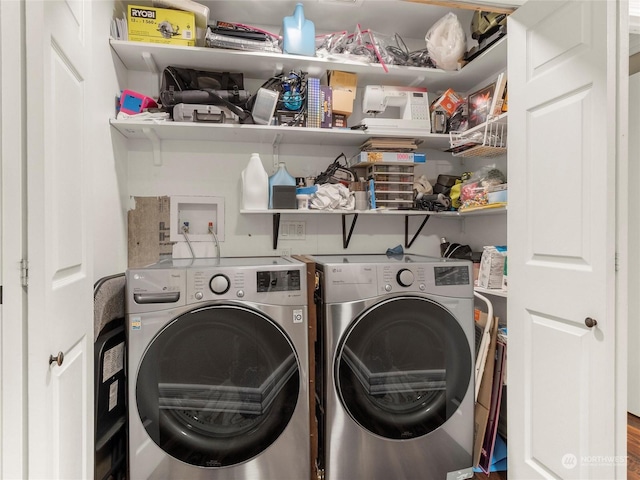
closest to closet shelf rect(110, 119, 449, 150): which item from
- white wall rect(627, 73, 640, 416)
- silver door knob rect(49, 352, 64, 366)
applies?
white wall rect(627, 73, 640, 416)

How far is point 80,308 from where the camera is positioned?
109 cm

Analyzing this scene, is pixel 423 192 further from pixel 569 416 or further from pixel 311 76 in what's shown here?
pixel 569 416

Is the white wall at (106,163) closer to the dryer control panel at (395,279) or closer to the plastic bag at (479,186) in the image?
the dryer control panel at (395,279)

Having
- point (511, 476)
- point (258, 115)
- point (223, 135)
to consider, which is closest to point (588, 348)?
point (511, 476)

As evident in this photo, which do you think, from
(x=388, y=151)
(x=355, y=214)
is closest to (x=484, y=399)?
(x=355, y=214)

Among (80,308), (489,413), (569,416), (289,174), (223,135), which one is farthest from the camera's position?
(289,174)

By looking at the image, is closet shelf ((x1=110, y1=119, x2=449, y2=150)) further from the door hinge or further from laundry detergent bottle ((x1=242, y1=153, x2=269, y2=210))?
the door hinge

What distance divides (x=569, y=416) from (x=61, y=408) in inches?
63.7

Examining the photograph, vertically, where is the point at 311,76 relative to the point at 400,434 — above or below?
above

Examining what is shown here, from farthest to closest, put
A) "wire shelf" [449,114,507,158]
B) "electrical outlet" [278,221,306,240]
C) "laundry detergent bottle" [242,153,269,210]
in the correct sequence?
"electrical outlet" [278,221,306,240] → "laundry detergent bottle" [242,153,269,210] → "wire shelf" [449,114,507,158]

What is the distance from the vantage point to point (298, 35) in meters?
1.88

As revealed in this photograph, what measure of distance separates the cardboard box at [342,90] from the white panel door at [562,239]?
2.85 ft

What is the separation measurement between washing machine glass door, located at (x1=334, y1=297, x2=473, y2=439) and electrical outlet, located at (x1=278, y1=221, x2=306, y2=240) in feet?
2.94

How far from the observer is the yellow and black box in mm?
1779
